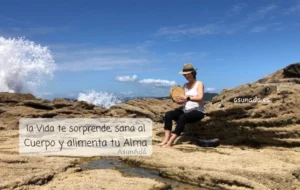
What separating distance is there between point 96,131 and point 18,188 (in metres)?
13.7

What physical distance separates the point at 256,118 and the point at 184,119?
3.87 m

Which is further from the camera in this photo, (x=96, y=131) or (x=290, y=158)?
(x=96, y=131)

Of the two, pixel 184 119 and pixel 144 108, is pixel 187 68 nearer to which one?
pixel 184 119

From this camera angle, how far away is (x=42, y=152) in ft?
55.6

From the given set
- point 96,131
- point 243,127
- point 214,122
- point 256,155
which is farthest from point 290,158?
point 96,131

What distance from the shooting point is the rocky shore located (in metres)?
12.0

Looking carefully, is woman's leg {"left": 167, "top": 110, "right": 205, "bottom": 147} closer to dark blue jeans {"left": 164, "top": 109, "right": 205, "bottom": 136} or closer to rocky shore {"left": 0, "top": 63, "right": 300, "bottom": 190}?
dark blue jeans {"left": 164, "top": 109, "right": 205, "bottom": 136}

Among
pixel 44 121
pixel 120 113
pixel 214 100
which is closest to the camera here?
pixel 214 100

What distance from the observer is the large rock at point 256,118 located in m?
18.2

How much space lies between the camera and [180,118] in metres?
18.7

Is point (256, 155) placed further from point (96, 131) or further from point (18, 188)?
point (96, 131)

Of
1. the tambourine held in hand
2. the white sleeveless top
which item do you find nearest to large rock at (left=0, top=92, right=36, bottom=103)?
the tambourine held in hand

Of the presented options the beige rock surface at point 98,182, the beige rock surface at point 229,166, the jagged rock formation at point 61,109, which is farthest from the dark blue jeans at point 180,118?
the jagged rock formation at point 61,109

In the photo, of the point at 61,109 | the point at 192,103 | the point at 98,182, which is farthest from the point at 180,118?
the point at 61,109
